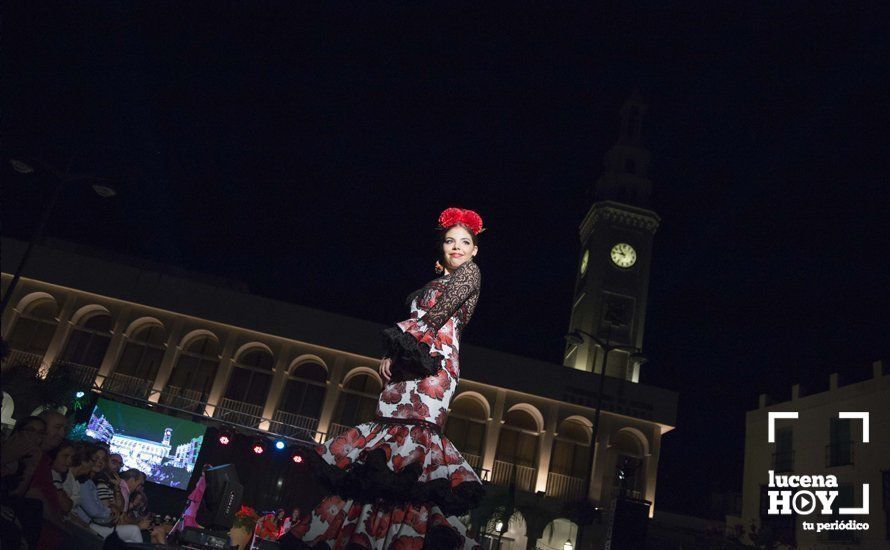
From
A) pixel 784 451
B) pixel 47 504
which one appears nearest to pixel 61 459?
pixel 47 504

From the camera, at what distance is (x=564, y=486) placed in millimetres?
26281

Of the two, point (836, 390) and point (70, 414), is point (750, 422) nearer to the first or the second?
point (836, 390)

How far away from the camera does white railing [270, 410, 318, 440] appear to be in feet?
83.1

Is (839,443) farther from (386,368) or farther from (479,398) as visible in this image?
(386,368)

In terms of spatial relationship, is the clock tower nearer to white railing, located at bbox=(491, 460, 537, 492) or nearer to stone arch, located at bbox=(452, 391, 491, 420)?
stone arch, located at bbox=(452, 391, 491, 420)

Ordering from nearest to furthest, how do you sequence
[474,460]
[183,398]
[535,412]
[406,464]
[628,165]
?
1. [406,464]
2. [183,398]
3. [474,460]
4. [535,412]
5. [628,165]

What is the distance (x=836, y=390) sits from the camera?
22578mm

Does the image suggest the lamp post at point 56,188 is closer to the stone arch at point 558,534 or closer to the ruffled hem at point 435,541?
the ruffled hem at point 435,541

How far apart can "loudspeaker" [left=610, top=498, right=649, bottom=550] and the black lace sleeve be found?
7137mm

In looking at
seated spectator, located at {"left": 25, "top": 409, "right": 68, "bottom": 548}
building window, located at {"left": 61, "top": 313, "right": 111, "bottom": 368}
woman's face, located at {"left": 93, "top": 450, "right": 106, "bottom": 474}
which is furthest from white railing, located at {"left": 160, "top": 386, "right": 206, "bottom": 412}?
seated spectator, located at {"left": 25, "top": 409, "right": 68, "bottom": 548}

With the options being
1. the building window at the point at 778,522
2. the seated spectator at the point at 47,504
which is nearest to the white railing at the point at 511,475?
the building window at the point at 778,522

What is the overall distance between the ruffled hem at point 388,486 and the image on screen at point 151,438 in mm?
21671

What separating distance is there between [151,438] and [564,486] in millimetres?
16085

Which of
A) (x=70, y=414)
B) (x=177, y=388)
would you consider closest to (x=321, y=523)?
(x=70, y=414)
